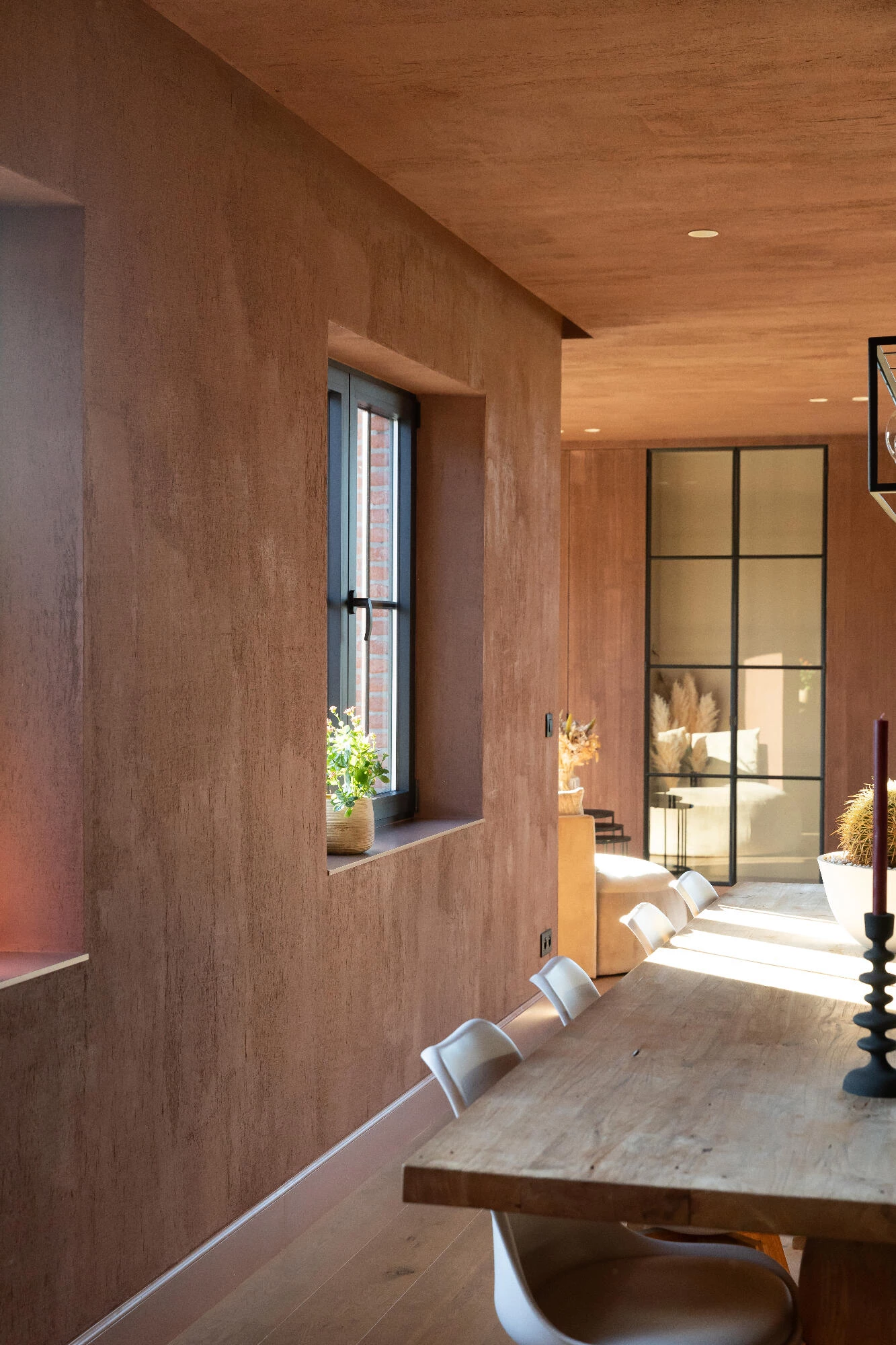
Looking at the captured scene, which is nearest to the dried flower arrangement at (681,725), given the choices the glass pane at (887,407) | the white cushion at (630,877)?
the glass pane at (887,407)

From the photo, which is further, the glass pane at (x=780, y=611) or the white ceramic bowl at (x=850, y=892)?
the glass pane at (x=780, y=611)

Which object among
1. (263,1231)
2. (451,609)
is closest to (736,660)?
(451,609)

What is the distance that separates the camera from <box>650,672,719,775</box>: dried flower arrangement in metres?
8.69

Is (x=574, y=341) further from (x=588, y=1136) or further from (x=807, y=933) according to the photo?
(x=588, y=1136)

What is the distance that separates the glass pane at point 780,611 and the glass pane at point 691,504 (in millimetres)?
258

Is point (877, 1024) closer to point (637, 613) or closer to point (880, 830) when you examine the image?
point (880, 830)

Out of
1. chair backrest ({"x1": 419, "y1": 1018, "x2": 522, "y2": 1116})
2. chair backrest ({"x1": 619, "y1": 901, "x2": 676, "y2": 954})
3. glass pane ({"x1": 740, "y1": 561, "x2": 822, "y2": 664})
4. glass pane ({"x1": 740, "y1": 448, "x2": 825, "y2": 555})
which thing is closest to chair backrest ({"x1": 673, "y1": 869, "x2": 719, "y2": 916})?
chair backrest ({"x1": 619, "y1": 901, "x2": 676, "y2": 954})

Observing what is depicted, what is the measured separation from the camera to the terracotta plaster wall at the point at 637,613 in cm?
840

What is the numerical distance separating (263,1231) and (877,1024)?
175 centimetres

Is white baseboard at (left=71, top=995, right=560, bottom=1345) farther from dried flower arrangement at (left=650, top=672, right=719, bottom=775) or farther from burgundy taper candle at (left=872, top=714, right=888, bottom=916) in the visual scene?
dried flower arrangement at (left=650, top=672, right=719, bottom=775)

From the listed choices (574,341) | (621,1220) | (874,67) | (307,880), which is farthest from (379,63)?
(574,341)

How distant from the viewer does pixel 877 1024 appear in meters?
2.00

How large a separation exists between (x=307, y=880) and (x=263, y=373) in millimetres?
1199

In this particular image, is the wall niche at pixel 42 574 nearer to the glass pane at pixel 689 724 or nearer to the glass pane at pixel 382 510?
the glass pane at pixel 382 510
